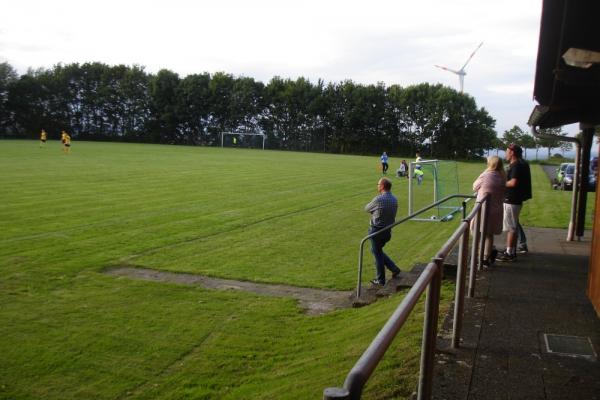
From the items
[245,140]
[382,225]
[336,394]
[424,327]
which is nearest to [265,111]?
[245,140]

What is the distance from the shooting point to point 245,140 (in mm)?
83312

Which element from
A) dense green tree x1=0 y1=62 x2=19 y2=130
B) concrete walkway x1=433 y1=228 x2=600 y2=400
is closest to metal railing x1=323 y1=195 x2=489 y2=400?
concrete walkway x1=433 y1=228 x2=600 y2=400

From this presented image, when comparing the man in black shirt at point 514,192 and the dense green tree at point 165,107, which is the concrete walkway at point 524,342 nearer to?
the man in black shirt at point 514,192

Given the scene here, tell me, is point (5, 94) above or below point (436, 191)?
above

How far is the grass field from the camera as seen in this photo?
5609 millimetres

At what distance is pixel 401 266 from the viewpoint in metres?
11.1

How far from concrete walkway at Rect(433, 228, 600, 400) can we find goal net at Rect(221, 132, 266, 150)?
75387 millimetres

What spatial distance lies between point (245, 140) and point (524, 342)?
79.7m

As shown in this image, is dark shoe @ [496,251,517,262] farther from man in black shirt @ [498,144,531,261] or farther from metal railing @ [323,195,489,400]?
metal railing @ [323,195,489,400]

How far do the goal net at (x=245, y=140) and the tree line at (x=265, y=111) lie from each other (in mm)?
1803

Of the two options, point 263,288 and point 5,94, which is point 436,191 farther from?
point 5,94

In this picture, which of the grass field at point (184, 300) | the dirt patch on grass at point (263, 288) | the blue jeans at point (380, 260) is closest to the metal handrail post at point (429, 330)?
the grass field at point (184, 300)

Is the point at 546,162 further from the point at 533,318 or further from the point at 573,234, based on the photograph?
the point at 533,318

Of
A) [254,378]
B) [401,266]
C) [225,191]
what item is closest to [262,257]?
[401,266]
